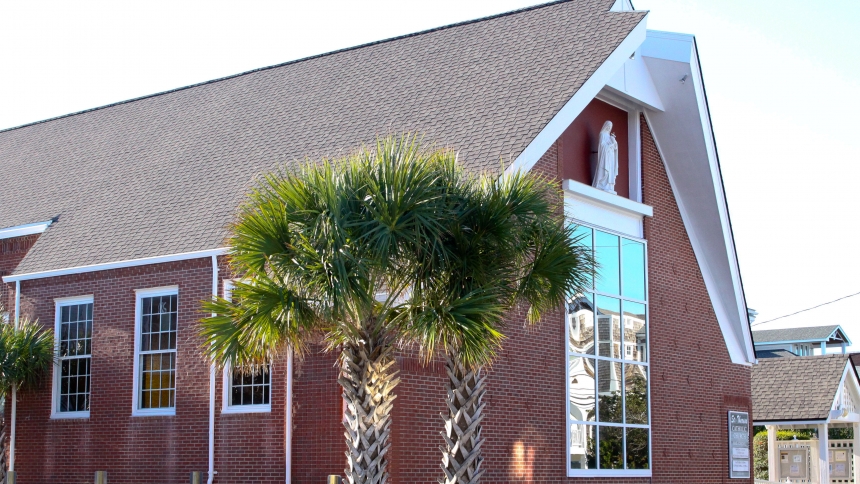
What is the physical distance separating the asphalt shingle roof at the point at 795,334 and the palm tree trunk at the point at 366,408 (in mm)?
38875

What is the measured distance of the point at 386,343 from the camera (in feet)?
47.5

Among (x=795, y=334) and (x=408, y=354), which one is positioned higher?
(x=795, y=334)

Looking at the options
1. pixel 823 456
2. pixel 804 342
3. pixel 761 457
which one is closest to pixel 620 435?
pixel 823 456

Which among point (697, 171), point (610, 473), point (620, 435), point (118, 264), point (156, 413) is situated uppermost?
point (697, 171)

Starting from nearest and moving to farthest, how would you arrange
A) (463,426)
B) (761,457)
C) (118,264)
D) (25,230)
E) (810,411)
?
(463,426)
(118,264)
(25,230)
(810,411)
(761,457)

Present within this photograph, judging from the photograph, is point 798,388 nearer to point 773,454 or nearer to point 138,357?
point 773,454

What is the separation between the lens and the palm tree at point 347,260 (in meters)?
13.3

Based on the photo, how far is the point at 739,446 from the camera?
1047 inches

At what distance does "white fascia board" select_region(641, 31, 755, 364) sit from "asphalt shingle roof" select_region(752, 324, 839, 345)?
936 inches

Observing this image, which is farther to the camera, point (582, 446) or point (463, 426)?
point (582, 446)

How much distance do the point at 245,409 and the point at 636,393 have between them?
8.76m

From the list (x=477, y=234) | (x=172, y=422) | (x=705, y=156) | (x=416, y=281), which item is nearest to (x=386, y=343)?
(x=416, y=281)

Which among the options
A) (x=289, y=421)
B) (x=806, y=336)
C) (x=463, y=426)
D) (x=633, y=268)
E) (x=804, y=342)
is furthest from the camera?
(x=806, y=336)

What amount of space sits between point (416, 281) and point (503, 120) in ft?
20.1
